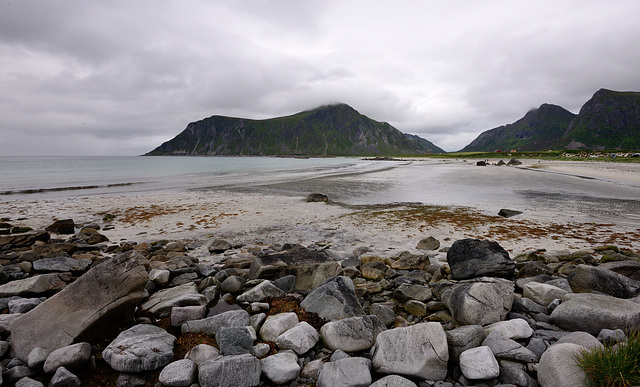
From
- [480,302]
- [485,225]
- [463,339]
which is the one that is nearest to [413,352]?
[463,339]

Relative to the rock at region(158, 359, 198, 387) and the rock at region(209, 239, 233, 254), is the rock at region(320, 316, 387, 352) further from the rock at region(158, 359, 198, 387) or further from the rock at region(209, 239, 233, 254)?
the rock at region(209, 239, 233, 254)

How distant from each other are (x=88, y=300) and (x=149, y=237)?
34.9 ft

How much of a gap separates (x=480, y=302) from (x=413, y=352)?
237 centimetres

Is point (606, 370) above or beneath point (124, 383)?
above

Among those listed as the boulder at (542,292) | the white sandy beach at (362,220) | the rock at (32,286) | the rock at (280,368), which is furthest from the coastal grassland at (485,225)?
the rock at (32,286)

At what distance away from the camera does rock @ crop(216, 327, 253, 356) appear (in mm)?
5449

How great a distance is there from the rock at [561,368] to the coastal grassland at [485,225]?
1054 cm

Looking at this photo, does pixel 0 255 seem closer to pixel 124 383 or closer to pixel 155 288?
pixel 155 288

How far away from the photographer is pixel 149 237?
15.9 m

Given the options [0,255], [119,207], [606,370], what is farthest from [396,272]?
[119,207]

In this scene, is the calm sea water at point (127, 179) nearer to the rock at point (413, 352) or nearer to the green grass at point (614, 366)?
the rock at point (413, 352)

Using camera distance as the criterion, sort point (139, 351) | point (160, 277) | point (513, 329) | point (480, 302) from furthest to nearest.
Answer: point (160, 277) < point (480, 302) < point (513, 329) < point (139, 351)

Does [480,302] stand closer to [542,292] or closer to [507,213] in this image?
[542,292]

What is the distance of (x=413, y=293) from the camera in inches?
306
